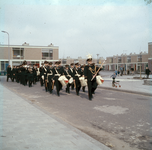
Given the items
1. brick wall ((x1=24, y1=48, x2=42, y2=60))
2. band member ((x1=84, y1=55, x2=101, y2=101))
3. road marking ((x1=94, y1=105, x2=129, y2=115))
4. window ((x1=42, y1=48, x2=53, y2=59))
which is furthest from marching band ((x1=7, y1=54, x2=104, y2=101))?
window ((x1=42, y1=48, x2=53, y2=59))

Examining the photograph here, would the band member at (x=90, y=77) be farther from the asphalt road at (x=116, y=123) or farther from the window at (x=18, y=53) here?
the window at (x=18, y=53)

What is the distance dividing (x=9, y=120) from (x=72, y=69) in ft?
23.4

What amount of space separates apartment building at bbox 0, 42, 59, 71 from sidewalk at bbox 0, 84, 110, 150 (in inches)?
1922

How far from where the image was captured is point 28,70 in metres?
17.5

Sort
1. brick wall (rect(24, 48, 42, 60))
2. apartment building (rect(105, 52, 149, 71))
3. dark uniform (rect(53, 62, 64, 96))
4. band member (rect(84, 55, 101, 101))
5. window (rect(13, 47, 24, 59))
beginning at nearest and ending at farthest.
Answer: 1. band member (rect(84, 55, 101, 101))
2. dark uniform (rect(53, 62, 64, 96))
3. window (rect(13, 47, 24, 59))
4. brick wall (rect(24, 48, 42, 60))
5. apartment building (rect(105, 52, 149, 71))

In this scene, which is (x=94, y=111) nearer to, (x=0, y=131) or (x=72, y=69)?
(x=0, y=131)

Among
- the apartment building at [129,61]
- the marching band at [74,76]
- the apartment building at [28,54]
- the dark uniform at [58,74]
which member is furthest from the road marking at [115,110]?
the apartment building at [129,61]

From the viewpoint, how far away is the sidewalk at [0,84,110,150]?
3695 millimetres

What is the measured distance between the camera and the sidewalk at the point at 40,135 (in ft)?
12.1

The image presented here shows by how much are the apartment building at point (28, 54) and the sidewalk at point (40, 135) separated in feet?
160

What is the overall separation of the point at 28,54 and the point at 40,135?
51693 mm

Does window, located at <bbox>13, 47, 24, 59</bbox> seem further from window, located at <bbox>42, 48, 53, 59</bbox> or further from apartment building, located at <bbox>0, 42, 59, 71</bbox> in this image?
window, located at <bbox>42, 48, 53, 59</bbox>

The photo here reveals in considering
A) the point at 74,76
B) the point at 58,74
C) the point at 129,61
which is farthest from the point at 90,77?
the point at 129,61

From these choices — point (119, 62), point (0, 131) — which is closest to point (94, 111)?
point (0, 131)
